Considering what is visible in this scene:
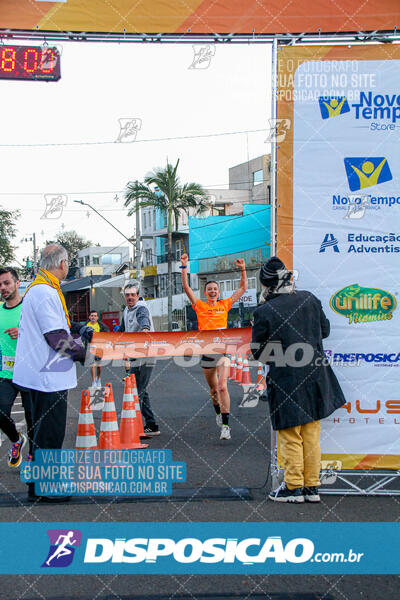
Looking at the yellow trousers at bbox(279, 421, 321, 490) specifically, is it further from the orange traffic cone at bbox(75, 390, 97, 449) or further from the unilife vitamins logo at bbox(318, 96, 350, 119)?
the unilife vitamins logo at bbox(318, 96, 350, 119)

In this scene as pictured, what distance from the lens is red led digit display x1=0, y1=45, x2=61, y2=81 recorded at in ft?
27.3

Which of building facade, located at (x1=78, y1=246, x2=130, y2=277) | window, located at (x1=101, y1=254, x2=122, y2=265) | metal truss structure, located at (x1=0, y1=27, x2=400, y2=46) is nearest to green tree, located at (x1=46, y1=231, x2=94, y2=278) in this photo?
building facade, located at (x1=78, y1=246, x2=130, y2=277)

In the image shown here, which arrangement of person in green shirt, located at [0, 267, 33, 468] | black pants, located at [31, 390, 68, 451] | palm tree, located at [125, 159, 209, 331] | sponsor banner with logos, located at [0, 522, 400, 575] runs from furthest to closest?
palm tree, located at [125, 159, 209, 331]
person in green shirt, located at [0, 267, 33, 468]
black pants, located at [31, 390, 68, 451]
sponsor banner with logos, located at [0, 522, 400, 575]

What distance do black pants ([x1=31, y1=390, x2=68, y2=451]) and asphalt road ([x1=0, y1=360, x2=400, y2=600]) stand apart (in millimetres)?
519

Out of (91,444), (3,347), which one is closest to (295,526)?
(91,444)

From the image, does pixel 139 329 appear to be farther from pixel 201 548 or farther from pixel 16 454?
pixel 201 548

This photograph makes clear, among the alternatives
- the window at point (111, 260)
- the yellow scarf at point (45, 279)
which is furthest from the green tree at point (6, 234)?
the yellow scarf at point (45, 279)

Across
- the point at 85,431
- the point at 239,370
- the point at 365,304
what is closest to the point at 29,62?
the point at 85,431

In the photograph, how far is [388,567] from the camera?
4016mm

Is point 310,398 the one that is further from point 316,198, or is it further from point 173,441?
point 173,441

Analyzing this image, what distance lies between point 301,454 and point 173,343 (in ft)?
6.57

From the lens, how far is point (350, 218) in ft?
19.0

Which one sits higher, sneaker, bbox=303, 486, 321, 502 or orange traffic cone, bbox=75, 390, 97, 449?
orange traffic cone, bbox=75, 390, 97, 449

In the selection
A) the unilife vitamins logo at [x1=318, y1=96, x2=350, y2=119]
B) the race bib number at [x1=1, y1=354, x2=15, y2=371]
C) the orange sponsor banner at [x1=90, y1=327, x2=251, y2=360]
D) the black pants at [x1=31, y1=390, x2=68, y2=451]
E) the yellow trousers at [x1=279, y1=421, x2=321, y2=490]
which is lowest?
the yellow trousers at [x1=279, y1=421, x2=321, y2=490]
